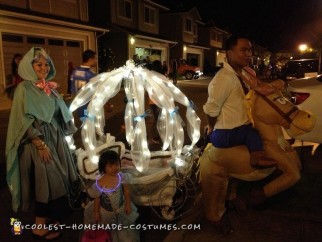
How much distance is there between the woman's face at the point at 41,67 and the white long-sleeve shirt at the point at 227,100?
1781 mm

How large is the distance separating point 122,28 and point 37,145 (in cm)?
2156

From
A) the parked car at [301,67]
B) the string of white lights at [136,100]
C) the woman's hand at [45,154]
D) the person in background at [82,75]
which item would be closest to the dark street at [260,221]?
the string of white lights at [136,100]

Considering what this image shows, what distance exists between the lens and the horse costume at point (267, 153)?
3.37 metres

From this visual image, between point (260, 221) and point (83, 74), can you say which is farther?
point (83, 74)

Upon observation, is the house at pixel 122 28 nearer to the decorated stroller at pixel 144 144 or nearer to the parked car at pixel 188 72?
the parked car at pixel 188 72

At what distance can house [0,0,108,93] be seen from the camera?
44.1 ft

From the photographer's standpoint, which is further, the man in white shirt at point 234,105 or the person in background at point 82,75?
the person in background at point 82,75

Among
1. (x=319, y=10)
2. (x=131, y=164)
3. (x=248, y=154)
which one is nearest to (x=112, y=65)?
(x=319, y=10)

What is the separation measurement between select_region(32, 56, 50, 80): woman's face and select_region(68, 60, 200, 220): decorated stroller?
808 mm

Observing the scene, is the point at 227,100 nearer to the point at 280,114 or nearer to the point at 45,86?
the point at 280,114

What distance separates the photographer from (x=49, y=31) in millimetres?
15711

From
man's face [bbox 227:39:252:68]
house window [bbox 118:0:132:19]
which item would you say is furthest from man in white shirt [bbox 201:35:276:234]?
house window [bbox 118:0:132:19]

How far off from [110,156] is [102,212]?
0.56 metres

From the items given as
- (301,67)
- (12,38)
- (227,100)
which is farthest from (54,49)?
(227,100)
